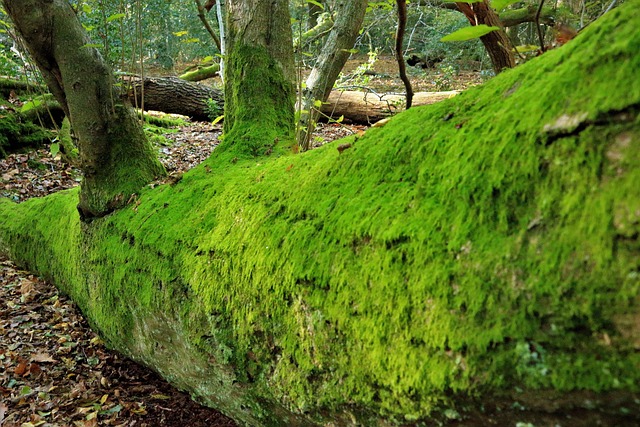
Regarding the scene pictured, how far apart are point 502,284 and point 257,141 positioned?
2265 millimetres

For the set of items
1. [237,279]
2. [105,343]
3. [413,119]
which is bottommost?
[105,343]

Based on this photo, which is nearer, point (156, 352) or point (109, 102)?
point (156, 352)

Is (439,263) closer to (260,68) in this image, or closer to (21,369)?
(260,68)

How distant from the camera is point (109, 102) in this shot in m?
3.51

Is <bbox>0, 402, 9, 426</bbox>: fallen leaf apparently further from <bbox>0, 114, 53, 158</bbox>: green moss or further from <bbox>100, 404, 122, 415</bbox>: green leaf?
<bbox>0, 114, 53, 158</bbox>: green moss

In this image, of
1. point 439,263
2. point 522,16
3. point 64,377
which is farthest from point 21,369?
point 522,16

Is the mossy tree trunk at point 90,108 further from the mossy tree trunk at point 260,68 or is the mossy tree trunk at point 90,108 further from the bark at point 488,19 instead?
the bark at point 488,19

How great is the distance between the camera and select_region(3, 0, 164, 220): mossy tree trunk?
3.25 metres

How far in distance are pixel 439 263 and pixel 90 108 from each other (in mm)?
3237

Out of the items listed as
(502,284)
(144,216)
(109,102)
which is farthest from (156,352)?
(502,284)

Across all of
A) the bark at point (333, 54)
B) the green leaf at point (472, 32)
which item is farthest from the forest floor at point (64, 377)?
the bark at point (333, 54)

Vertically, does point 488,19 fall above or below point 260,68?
above

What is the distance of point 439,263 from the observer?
4.17 ft

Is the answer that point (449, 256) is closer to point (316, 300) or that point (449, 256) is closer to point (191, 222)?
point (316, 300)
